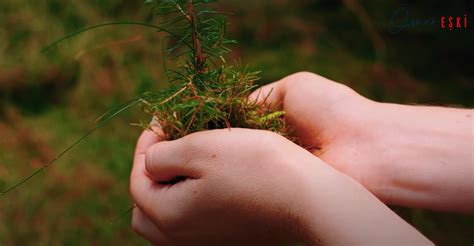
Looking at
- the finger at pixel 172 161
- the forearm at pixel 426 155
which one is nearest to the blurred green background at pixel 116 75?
the forearm at pixel 426 155

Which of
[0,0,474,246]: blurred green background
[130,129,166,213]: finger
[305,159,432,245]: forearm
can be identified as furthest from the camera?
[0,0,474,246]: blurred green background

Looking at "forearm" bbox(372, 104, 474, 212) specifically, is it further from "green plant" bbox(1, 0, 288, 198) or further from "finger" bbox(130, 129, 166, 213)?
"finger" bbox(130, 129, 166, 213)

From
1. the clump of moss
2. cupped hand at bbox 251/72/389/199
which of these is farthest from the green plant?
cupped hand at bbox 251/72/389/199

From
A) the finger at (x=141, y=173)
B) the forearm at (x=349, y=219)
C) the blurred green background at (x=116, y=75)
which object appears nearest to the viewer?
the forearm at (x=349, y=219)

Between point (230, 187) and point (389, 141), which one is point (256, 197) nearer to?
point (230, 187)

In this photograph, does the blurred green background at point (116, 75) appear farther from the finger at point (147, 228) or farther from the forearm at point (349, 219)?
the forearm at point (349, 219)

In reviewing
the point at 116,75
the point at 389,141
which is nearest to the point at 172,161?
the point at 389,141

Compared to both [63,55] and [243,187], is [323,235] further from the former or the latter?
[63,55]
